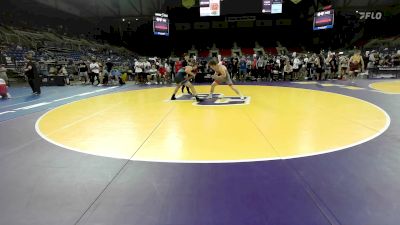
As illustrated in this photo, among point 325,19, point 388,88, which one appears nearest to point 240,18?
point 325,19

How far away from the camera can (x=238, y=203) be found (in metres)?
2.72

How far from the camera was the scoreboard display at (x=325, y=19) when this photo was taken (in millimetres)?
23141

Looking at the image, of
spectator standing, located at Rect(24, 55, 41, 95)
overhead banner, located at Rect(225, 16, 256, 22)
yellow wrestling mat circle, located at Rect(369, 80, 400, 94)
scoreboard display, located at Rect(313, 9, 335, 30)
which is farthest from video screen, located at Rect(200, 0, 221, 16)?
overhead banner, located at Rect(225, 16, 256, 22)

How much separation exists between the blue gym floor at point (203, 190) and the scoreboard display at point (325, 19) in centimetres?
2183

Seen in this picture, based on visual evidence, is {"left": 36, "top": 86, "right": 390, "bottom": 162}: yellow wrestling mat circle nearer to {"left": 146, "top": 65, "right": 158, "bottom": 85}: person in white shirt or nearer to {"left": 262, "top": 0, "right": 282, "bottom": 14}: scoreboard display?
{"left": 146, "top": 65, "right": 158, "bottom": 85}: person in white shirt

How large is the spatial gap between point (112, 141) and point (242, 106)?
4108mm

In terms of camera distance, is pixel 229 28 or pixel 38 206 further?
pixel 229 28

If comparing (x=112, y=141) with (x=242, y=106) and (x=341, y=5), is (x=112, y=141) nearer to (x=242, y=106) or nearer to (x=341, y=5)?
(x=242, y=106)

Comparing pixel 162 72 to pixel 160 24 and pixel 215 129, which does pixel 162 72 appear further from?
pixel 215 129

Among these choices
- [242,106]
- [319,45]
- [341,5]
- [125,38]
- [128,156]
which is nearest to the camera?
[128,156]

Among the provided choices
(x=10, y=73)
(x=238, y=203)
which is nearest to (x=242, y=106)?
(x=238, y=203)

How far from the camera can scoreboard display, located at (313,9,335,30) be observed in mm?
23141

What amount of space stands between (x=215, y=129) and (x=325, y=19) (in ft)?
72.1

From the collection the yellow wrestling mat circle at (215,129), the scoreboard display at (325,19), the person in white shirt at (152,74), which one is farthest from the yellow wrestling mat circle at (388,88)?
the scoreboard display at (325,19)
